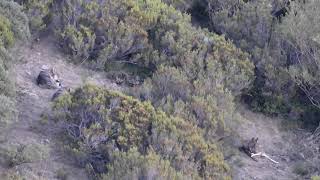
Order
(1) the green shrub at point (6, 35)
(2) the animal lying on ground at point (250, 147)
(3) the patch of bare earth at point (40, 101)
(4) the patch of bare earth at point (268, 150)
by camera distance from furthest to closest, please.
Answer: (2) the animal lying on ground at point (250, 147) → (1) the green shrub at point (6, 35) → (4) the patch of bare earth at point (268, 150) → (3) the patch of bare earth at point (40, 101)

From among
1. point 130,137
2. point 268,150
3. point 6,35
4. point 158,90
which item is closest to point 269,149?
point 268,150

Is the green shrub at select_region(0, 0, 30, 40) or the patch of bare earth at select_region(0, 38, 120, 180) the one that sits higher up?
the green shrub at select_region(0, 0, 30, 40)

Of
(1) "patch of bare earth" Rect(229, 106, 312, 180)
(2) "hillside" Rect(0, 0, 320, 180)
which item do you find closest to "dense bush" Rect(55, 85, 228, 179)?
(2) "hillside" Rect(0, 0, 320, 180)

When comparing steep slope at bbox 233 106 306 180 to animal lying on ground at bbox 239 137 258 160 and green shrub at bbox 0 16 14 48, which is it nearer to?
animal lying on ground at bbox 239 137 258 160

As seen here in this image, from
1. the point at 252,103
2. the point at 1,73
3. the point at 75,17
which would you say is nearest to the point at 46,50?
the point at 75,17

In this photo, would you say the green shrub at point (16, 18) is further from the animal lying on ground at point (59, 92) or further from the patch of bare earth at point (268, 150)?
the patch of bare earth at point (268, 150)

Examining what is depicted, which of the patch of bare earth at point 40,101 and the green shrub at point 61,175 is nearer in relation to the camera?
the green shrub at point 61,175

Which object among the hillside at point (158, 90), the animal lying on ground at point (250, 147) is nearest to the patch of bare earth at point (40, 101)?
the hillside at point (158, 90)

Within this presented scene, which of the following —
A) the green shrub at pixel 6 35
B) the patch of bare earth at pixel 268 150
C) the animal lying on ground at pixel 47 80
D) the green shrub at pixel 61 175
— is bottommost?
the green shrub at pixel 61 175
